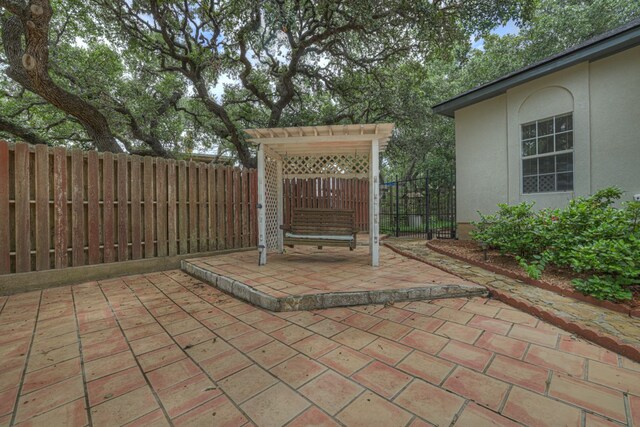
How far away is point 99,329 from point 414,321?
292 cm

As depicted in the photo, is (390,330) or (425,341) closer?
(425,341)

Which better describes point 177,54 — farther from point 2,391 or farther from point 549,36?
point 549,36

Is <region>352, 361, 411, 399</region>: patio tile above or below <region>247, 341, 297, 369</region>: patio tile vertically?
below

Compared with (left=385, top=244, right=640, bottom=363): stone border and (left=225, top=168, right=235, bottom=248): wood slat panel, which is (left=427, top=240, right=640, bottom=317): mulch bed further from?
(left=225, top=168, right=235, bottom=248): wood slat panel

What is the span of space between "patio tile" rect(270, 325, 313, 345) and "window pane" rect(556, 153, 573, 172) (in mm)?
5952

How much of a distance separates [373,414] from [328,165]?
14.4 ft

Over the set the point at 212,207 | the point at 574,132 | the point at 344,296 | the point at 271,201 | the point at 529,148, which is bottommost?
the point at 344,296

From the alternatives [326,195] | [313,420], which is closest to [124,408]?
[313,420]

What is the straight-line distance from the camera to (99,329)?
2.39m

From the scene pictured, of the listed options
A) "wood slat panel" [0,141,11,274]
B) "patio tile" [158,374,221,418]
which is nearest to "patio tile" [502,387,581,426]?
"patio tile" [158,374,221,418]

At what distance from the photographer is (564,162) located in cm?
511

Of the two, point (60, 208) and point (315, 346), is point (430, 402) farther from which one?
point (60, 208)

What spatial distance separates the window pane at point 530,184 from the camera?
5.49m

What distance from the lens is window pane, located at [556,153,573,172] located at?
5.04 metres
